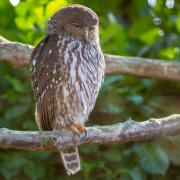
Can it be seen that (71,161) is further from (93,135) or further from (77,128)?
(93,135)

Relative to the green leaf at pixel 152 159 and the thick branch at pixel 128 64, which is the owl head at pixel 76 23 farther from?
the green leaf at pixel 152 159

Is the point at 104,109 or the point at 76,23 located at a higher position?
the point at 76,23

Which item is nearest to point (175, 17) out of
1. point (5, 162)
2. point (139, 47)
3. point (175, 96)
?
point (139, 47)

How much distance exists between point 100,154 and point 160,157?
1.39 ft

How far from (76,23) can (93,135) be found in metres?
0.77

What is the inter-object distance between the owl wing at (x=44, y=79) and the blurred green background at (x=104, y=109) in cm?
68

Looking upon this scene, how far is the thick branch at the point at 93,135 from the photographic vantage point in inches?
204

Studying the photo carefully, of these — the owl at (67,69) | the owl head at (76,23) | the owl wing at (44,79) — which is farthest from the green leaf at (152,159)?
the owl head at (76,23)

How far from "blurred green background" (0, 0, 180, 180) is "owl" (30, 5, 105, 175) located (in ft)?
2.32

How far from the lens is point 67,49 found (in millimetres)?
5762

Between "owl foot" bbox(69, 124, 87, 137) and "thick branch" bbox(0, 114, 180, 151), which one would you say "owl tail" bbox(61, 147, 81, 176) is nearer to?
"owl foot" bbox(69, 124, 87, 137)

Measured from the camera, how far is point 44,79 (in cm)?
576

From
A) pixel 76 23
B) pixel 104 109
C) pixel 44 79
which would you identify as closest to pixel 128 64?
pixel 104 109

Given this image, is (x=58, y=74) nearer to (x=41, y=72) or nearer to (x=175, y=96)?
(x=41, y=72)
